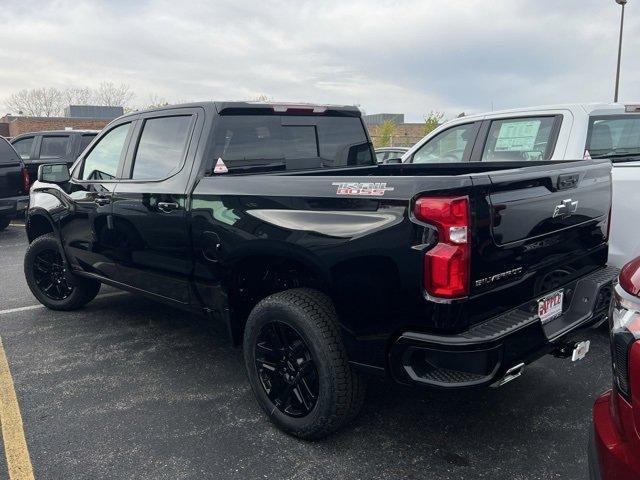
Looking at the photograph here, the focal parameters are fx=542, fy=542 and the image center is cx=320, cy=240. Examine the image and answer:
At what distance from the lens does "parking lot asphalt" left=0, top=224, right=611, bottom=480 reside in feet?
8.95

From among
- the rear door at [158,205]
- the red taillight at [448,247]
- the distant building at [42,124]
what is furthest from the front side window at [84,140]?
the distant building at [42,124]

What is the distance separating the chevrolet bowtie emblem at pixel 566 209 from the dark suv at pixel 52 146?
10.7 meters

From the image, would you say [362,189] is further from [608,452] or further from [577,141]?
[577,141]

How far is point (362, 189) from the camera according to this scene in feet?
8.23

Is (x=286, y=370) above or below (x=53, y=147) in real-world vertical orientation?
below

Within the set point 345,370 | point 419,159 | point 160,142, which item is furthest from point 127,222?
point 419,159

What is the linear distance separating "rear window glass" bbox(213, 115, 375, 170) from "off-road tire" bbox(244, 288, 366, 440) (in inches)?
45.8

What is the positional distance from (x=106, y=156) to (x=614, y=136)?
173 inches

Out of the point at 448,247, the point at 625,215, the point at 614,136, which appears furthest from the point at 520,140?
the point at 448,247

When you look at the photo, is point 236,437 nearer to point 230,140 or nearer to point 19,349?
point 230,140

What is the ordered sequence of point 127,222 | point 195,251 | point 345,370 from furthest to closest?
point 127,222
point 195,251
point 345,370

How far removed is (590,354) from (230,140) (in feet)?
9.97

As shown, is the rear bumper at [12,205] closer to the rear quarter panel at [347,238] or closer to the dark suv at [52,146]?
the dark suv at [52,146]

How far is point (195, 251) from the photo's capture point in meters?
3.43
